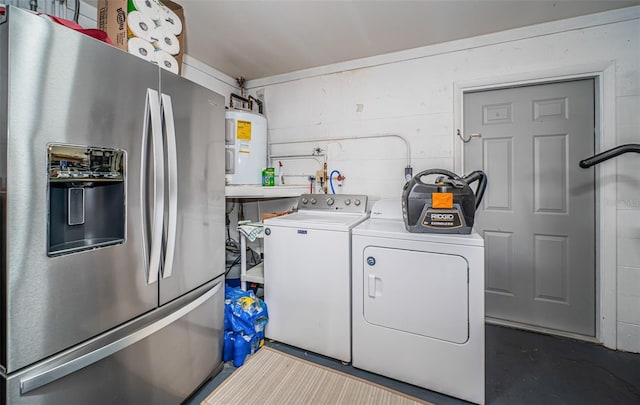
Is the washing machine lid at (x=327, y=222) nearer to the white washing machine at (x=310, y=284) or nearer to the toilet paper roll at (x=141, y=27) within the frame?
the white washing machine at (x=310, y=284)

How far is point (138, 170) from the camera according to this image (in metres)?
1.12

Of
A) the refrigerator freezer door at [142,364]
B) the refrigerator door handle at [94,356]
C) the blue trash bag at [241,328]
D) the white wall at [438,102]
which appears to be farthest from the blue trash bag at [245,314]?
the white wall at [438,102]

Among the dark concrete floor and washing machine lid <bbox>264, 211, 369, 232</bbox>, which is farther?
washing machine lid <bbox>264, 211, 369, 232</bbox>

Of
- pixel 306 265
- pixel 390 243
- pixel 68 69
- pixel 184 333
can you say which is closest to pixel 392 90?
pixel 390 243

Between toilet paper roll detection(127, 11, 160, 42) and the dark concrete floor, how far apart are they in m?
2.02

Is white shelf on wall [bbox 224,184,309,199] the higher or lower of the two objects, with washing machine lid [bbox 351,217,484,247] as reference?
higher

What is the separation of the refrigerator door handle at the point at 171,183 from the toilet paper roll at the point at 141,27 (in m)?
0.54

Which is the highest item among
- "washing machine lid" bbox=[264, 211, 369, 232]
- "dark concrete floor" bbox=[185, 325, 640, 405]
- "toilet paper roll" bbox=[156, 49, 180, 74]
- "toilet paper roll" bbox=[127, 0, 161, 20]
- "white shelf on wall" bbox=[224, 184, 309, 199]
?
"toilet paper roll" bbox=[127, 0, 161, 20]

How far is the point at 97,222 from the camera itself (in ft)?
3.53

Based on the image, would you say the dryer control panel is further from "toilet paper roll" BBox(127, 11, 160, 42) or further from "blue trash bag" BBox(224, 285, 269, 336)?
"toilet paper roll" BBox(127, 11, 160, 42)

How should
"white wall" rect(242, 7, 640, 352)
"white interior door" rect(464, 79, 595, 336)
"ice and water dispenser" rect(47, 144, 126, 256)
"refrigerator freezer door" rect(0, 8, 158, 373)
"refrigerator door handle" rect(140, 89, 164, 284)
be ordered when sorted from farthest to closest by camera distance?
"white interior door" rect(464, 79, 595, 336)
"white wall" rect(242, 7, 640, 352)
"refrigerator door handle" rect(140, 89, 164, 284)
"ice and water dispenser" rect(47, 144, 126, 256)
"refrigerator freezer door" rect(0, 8, 158, 373)

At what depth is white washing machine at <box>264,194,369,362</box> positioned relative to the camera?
1.75m

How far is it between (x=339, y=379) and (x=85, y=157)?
1537 millimetres

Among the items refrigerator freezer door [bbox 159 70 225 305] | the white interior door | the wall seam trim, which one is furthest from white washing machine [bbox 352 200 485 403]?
the wall seam trim
